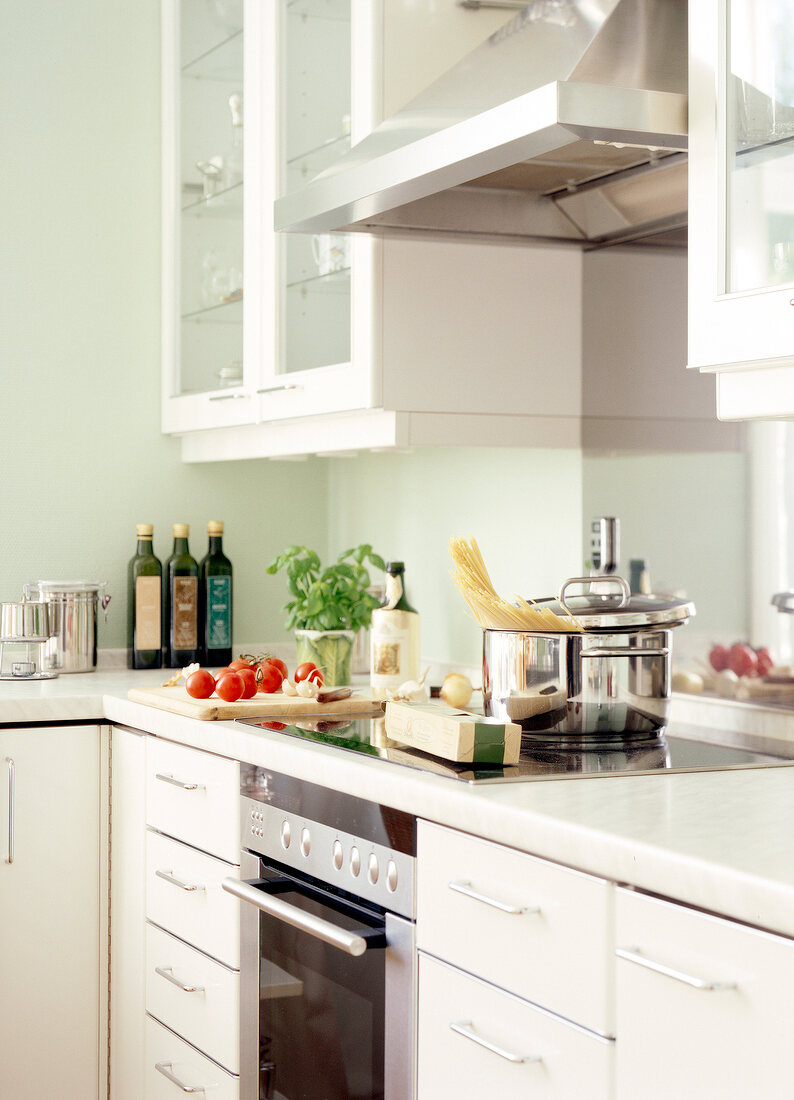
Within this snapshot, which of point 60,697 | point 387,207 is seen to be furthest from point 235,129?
point 60,697

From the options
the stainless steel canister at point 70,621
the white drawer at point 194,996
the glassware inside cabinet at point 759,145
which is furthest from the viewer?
the stainless steel canister at point 70,621

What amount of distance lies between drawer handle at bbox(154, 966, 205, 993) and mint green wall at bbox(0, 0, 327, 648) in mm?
Result: 1056

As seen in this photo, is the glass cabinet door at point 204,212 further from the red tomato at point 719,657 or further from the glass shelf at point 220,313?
the red tomato at point 719,657

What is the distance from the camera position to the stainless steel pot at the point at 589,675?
1839 millimetres

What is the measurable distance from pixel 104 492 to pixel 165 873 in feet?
3.87

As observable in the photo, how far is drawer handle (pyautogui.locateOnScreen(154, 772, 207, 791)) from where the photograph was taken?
2.21 meters

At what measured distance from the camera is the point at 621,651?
6.03 feet

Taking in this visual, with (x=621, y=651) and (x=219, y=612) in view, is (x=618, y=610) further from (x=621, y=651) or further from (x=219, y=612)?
(x=219, y=612)

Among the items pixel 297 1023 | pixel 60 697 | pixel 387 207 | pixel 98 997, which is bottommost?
pixel 98 997

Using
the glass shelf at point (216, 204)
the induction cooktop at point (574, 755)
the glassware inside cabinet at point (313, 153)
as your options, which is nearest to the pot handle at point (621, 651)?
the induction cooktop at point (574, 755)

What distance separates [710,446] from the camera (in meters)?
2.25

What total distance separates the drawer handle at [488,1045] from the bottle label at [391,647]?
1068mm

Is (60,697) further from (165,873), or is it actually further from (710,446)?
(710,446)

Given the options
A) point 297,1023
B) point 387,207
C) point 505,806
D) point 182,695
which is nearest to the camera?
point 505,806
